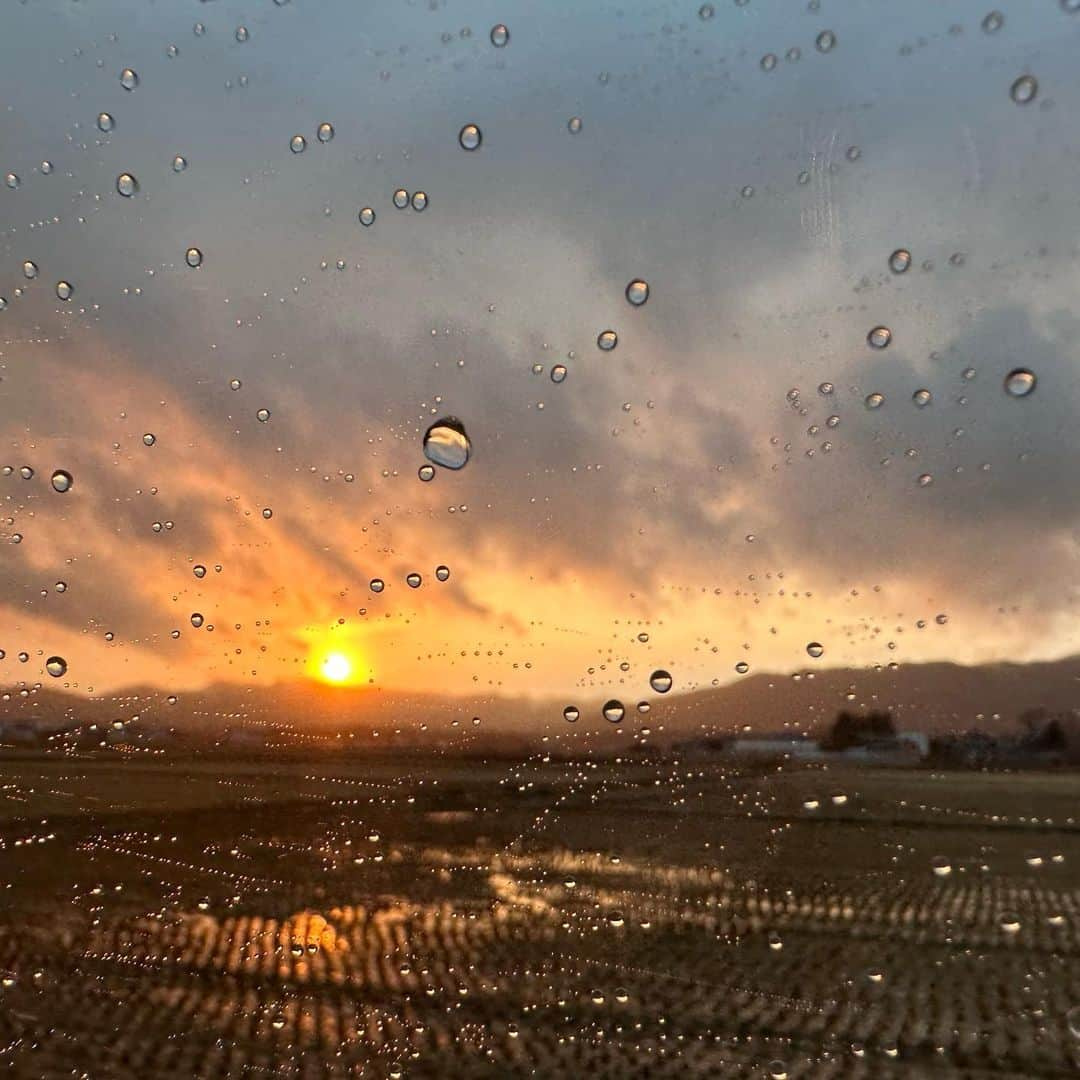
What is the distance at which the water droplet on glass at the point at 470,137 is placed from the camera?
166 cm

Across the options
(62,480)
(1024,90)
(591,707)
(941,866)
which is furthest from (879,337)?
(62,480)

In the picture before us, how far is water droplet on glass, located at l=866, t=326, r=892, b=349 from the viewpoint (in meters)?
1.56

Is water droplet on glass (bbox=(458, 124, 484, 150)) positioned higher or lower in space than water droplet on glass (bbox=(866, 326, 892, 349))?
higher

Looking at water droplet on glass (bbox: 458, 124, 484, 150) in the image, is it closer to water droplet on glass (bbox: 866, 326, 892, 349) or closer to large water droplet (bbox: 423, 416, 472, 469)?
large water droplet (bbox: 423, 416, 472, 469)

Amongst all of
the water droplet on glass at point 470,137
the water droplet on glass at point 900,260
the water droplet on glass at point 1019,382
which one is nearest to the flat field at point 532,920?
the water droplet on glass at point 1019,382

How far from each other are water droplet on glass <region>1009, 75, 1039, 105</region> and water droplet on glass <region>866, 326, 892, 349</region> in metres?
0.42

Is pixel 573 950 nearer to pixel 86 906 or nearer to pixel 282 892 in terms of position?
pixel 282 892

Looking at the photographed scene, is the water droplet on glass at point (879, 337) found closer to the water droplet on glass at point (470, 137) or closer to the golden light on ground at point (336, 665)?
the water droplet on glass at point (470, 137)

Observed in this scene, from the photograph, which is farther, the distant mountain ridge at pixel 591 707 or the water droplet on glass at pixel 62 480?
the water droplet on glass at pixel 62 480

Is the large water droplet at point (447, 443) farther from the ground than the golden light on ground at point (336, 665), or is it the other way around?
the large water droplet at point (447, 443)

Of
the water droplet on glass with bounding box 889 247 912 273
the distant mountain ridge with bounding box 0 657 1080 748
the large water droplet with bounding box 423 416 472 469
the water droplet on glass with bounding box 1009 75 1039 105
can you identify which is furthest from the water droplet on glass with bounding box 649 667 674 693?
the water droplet on glass with bounding box 1009 75 1039 105

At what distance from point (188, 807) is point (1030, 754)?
57.5 inches

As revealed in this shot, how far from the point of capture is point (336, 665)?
163 cm

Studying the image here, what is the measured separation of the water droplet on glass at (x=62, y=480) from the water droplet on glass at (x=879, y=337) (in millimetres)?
1422
